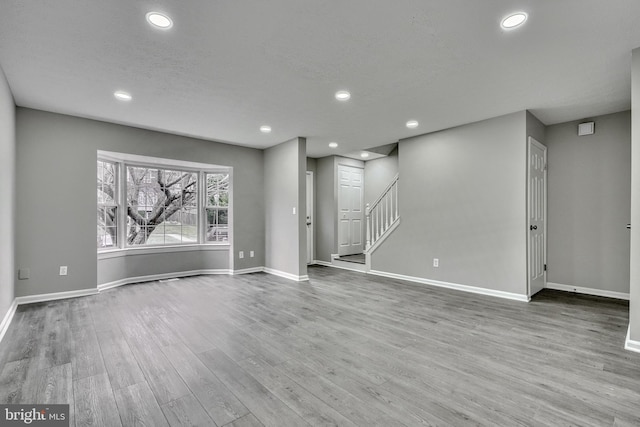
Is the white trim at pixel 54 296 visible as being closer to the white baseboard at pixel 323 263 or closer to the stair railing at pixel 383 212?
the white baseboard at pixel 323 263

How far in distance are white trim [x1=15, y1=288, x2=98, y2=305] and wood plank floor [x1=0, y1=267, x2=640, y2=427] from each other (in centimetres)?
20

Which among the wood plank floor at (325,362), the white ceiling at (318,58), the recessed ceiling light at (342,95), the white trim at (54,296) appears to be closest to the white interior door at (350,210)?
the white ceiling at (318,58)

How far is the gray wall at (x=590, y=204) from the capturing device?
412 centimetres

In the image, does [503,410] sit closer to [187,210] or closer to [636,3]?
[636,3]

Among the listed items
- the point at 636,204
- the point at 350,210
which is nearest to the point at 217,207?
the point at 350,210

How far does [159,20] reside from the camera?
2.14 m

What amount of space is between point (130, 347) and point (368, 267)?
166 inches

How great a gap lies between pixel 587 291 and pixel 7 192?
7.33 meters

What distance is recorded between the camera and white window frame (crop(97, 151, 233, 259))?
4898mm

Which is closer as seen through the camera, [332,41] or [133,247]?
[332,41]

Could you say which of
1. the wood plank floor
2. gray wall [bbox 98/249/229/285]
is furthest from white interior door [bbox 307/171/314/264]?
the wood plank floor

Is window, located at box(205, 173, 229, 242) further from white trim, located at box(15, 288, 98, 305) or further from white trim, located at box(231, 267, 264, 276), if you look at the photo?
white trim, located at box(15, 288, 98, 305)

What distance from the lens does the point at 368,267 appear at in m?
5.98

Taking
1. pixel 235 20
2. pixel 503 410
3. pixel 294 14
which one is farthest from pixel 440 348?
pixel 235 20
